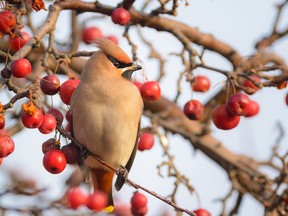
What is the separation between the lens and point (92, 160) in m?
3.77

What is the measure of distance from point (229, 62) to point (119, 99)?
1396mm

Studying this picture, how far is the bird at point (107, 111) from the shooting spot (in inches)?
140

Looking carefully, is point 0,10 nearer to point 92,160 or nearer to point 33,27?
point 92,160

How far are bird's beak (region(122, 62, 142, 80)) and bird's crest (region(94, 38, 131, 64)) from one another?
0.11 ft

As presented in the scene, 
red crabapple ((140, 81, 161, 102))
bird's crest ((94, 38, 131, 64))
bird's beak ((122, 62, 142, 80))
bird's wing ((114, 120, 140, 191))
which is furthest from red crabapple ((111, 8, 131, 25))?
bird's wing ((114, 120, 140, 191))

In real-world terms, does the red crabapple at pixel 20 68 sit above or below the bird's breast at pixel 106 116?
above

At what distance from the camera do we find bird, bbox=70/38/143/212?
3.54m

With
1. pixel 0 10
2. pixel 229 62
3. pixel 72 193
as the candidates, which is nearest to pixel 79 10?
pixel 0 10

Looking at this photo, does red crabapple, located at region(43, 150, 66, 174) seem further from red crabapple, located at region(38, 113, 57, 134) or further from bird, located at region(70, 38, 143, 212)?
bird, located at region(70, 38, 143, 212)

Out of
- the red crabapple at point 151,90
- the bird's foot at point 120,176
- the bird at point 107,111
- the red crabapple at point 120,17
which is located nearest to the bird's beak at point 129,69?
the bird at point 107,111

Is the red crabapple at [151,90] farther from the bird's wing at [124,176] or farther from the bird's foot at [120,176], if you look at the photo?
the bird's foot at [120,176]

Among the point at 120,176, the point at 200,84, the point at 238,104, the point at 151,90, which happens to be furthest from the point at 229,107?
the point at 120,176

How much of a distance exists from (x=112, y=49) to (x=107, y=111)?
1.15 feet

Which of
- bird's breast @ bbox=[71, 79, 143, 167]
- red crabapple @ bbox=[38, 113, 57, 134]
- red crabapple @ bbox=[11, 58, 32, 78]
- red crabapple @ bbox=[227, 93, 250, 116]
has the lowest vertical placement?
bird's breast @ bbox=[71, 79, 143, 167]
